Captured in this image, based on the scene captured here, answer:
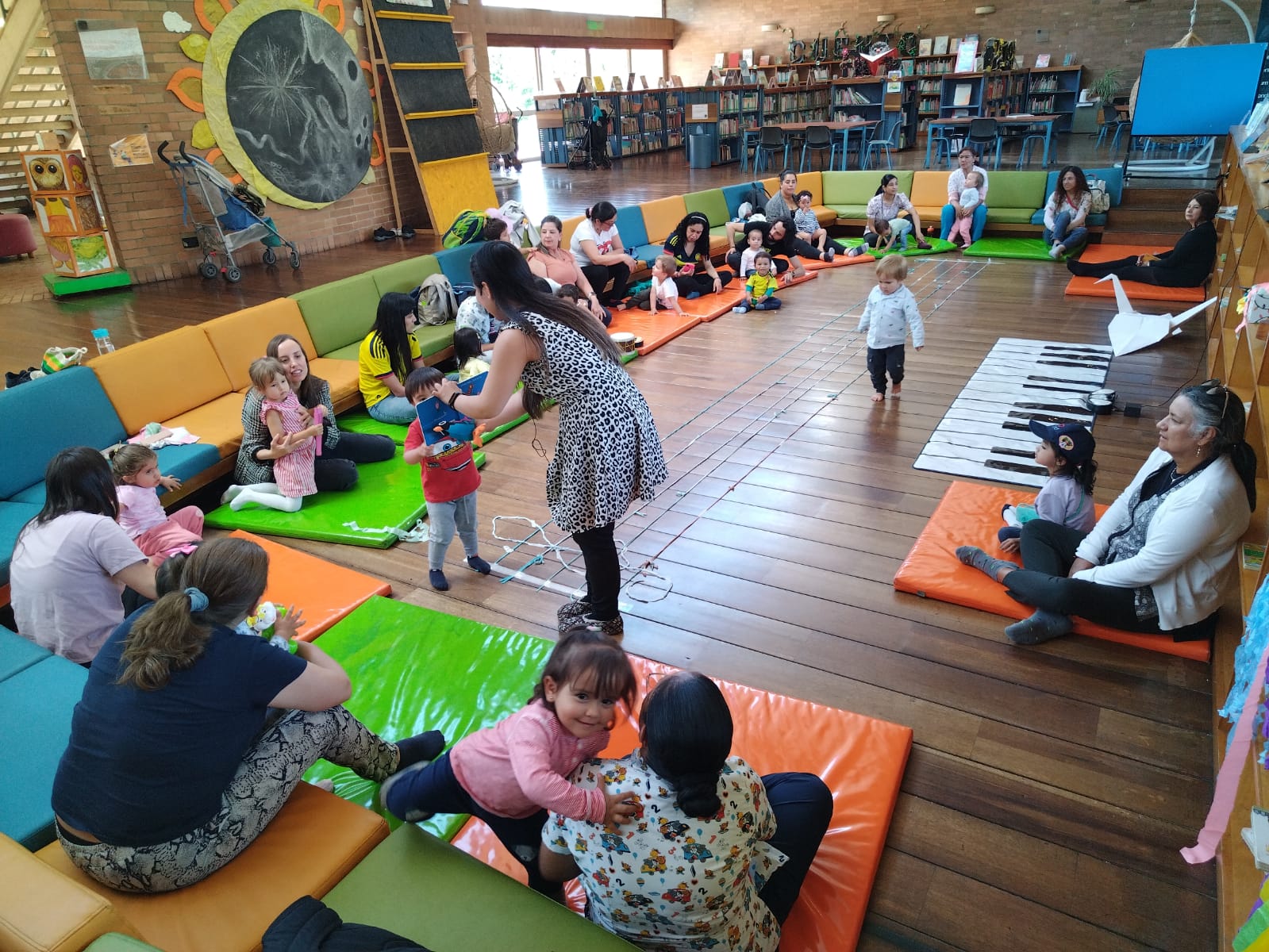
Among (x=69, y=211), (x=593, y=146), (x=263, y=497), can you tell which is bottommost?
(x=263, y=497)

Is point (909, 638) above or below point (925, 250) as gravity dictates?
below

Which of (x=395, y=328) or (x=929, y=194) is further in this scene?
(x=929, y=194)

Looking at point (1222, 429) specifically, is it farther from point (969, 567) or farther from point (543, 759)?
point (543, 759)

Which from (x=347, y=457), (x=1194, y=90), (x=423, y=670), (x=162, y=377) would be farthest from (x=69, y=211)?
(x=1194, y=90)

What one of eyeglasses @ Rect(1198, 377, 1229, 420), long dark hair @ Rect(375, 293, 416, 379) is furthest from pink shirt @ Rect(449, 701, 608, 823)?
long dark hair @ Rect(375, 293, 416, 379)

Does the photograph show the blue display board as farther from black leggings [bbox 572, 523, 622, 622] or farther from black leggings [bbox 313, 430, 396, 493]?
black leggings [bbox 572, 523, 622, 622]

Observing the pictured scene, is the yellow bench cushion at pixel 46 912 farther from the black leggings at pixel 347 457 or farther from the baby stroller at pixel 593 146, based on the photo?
the baby stroller at pixel 593 146

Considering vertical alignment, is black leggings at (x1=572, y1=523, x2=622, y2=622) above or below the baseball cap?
below

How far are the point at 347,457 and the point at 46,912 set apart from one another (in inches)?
130

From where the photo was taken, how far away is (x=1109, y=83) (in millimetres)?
14164

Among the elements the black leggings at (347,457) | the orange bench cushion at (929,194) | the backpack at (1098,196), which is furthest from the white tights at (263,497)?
the backpack at (1098,196)

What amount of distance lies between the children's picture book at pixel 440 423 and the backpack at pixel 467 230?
14.0ft

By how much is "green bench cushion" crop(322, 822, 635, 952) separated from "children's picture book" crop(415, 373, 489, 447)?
161 cm

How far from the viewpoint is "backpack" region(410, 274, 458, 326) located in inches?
232
